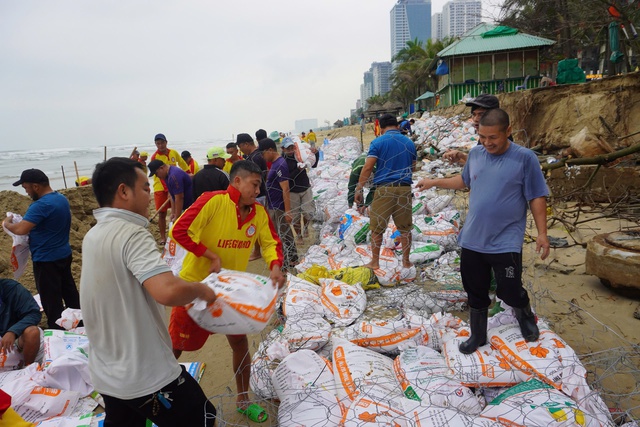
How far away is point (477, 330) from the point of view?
6.95ft

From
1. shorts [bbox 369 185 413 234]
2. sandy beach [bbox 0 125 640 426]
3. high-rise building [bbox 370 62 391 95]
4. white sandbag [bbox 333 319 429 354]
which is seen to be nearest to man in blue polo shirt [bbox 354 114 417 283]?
shorts [bbox 369 185 413 234]

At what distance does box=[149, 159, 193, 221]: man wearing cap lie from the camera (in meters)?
4.57

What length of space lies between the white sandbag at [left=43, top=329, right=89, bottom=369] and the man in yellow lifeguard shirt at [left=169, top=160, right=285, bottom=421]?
884 mm

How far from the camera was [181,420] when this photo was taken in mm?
1501

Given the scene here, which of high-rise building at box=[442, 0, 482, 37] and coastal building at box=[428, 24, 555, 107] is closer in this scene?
high-rise building at box=[442, 0, 482, 37]

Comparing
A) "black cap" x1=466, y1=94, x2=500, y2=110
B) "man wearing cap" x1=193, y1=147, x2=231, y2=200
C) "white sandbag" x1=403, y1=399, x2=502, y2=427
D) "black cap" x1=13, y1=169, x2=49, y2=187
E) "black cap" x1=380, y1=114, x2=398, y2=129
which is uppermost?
"black cap" x1=466, y1=94, x2=500, y2=110

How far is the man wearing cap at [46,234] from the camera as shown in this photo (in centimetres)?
292

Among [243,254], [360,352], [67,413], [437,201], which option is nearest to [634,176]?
[437,201]

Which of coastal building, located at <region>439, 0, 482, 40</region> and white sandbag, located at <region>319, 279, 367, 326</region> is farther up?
coastal building, located at <region>439, 0, 482, 40</region>

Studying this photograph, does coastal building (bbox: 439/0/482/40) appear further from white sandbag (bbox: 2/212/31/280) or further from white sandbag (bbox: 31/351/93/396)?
white sandbag (bbox: 31/351/93/396)

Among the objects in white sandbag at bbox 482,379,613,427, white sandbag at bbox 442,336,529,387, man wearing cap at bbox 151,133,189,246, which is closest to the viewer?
white sandbag at bbox 482,379,613,427

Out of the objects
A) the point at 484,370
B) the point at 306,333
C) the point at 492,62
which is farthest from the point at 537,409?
the point at 492,62

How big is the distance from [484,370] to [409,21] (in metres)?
115

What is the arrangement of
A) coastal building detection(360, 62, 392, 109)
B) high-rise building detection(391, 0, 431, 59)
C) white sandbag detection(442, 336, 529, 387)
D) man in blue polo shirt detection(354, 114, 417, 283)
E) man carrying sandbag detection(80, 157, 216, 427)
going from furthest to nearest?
high-rise building detection(391, 0, 431, 59) < coastal building detection(360, 62, 392, 109) < man in blue polo shirt detection(354, 114, 417, 283) < white sandbag detection(442, 336, 529, 387) < man carrying sandbag detection(80, 157, 216, 427)
